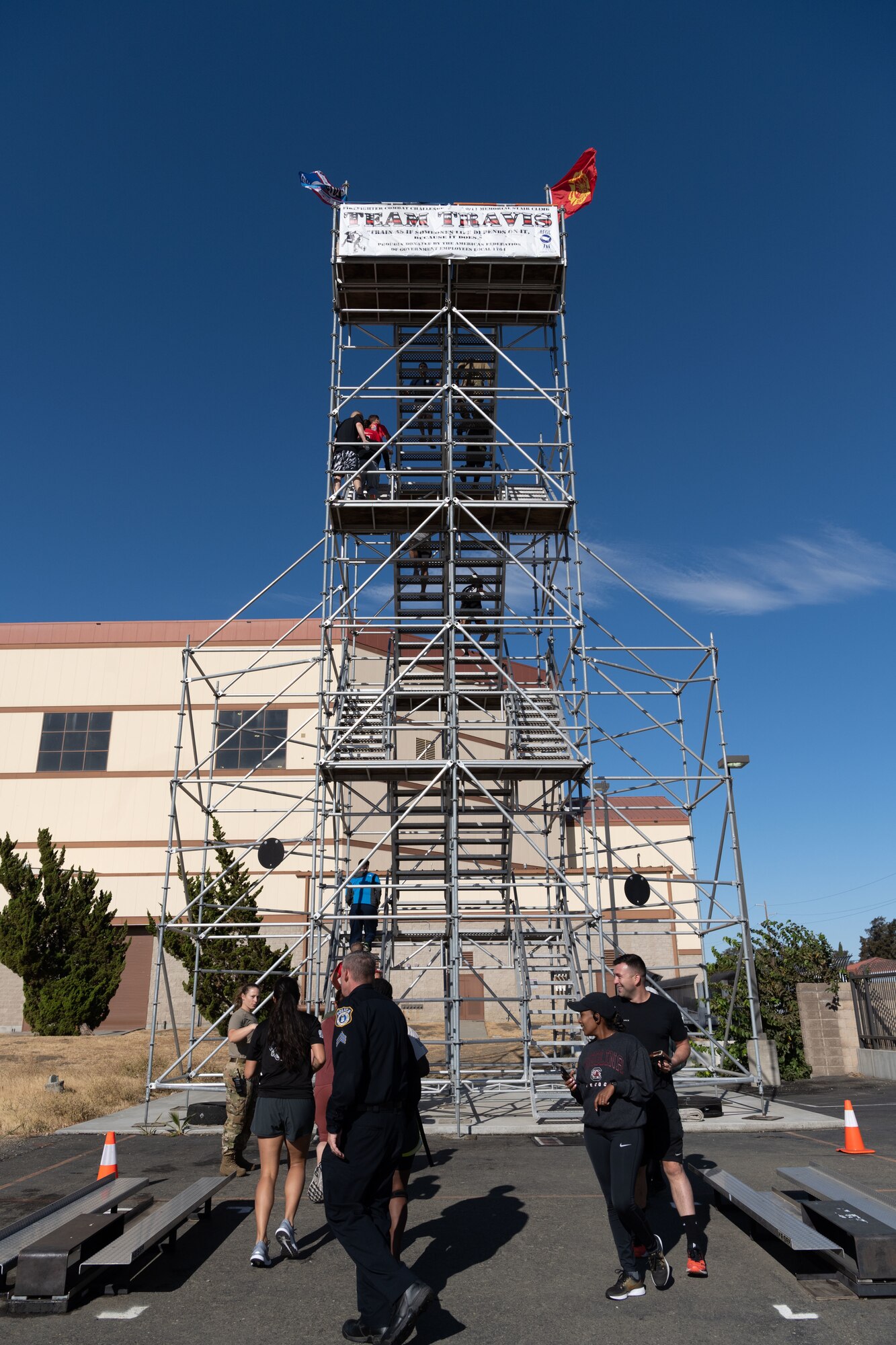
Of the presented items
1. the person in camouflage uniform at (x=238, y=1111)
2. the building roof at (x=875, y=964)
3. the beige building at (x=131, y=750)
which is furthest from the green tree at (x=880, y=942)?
the person in camouflage uniform at (x=238, y=1111)

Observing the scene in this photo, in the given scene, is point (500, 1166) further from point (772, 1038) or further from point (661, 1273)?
point (772, 1038)

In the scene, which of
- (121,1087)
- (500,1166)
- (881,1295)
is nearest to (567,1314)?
(881,1295)

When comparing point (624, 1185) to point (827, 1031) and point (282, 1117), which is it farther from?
point (827, 1031)

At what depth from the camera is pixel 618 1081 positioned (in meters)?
5.40

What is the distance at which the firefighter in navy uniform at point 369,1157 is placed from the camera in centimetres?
459

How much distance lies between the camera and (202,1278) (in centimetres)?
582

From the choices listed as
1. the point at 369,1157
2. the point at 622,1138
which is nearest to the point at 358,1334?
the point at 369,1157

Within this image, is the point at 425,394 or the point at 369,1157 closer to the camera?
the point at 369,1157

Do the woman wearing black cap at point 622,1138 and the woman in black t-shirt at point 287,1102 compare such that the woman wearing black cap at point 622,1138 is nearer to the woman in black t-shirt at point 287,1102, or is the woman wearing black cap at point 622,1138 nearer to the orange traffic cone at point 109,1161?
the woman in black t-shirt at point 287,1102

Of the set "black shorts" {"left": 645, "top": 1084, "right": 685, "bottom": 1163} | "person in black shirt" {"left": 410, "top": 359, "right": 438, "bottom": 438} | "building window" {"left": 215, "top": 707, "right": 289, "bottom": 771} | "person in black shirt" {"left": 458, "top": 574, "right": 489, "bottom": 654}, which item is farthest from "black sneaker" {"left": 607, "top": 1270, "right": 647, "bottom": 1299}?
"building window" {"left": 215, "top": 707, "right": 289, "bottom": 771}

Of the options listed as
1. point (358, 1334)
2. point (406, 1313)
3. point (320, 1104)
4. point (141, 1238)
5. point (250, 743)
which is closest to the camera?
point (406, 1313)

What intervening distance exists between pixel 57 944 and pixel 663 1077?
21236mm

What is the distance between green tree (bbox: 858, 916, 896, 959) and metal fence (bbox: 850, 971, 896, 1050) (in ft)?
213

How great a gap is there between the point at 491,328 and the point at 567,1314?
1727 cm
